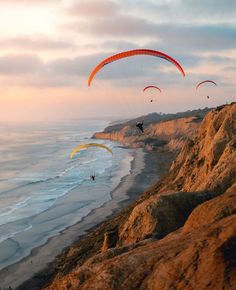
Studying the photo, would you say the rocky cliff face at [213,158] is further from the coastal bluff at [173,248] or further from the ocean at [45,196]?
the ocean at [45,196]

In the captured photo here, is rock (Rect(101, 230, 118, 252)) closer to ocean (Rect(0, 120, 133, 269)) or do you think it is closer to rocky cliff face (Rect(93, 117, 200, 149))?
ocean (Rect(0, 120, 133, 269))

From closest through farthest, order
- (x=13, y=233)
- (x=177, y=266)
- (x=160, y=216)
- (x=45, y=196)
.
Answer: (x=177, y=266), (x=160, y=216), (x=13, y=233), (x=45, y=196)

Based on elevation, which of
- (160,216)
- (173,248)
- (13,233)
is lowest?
(13,233)

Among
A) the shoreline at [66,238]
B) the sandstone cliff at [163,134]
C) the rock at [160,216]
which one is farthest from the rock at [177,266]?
the sandstone cliff at [163,134]

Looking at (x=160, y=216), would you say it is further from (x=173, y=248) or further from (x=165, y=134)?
(x=165, y=134)

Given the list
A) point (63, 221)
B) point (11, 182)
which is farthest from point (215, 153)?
point (11, 182)

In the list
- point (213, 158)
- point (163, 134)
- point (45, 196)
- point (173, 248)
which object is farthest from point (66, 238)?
point (163, 134)

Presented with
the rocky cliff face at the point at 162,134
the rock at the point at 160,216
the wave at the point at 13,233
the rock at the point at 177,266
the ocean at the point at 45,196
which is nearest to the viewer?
the rock at the point at 177,266

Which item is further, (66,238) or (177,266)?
(66,238)

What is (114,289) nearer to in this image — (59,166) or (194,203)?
(194,203)
